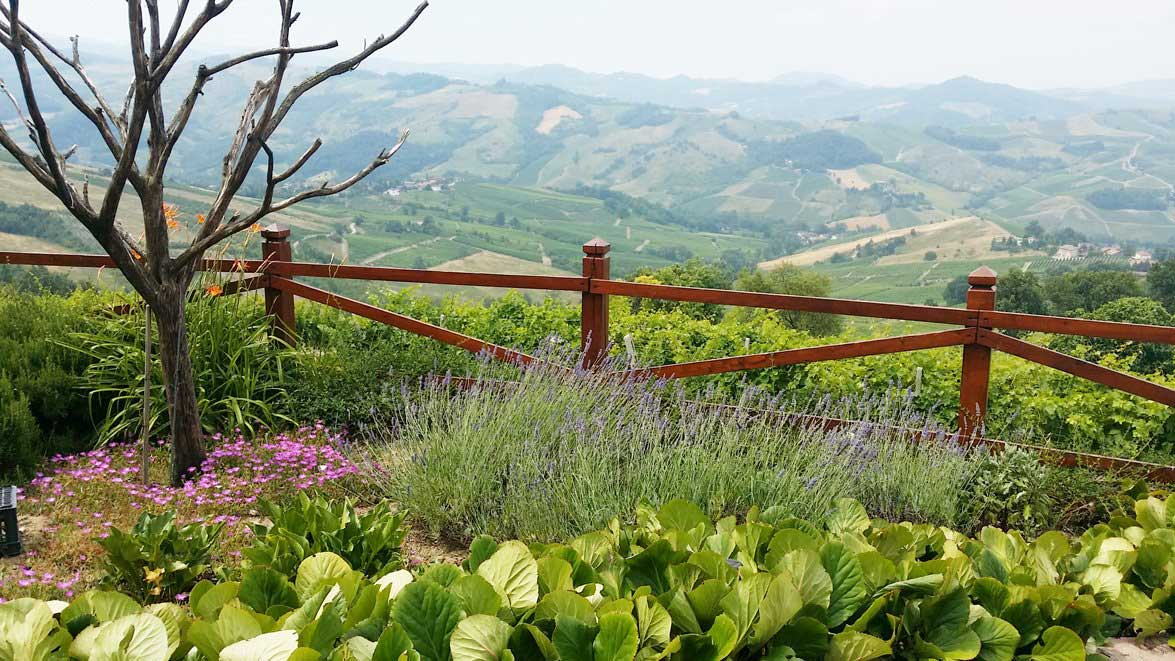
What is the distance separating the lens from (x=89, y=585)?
9.71 ft

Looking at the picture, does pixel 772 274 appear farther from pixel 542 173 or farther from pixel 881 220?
pixel 542 173

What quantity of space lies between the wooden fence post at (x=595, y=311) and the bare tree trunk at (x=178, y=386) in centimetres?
214

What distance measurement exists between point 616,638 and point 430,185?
307ft

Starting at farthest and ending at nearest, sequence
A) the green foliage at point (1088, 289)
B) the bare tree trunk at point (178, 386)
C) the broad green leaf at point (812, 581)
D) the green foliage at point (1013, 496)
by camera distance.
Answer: the green foliage at point (1088, 289)
the bare tree trunk at point (178, 386)
the green foliage at point (1013, 496)
the broad green leaf at point (812, 581)

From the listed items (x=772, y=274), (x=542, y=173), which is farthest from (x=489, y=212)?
(x=772, y=274)

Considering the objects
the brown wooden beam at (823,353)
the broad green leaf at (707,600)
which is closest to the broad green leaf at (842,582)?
the broad green leaf at (707,600)

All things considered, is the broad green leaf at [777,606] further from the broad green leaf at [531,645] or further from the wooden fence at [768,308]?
the wooden fence at [768,308]

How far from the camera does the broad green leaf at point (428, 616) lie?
151cm

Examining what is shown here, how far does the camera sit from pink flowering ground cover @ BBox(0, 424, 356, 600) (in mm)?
3135

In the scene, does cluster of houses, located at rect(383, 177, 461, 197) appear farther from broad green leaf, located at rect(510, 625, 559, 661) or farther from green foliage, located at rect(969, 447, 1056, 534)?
broad green leaf, located at rect(510, 625, 559, 661)

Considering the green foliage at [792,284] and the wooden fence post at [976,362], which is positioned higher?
the wooden fence post at [976,362]

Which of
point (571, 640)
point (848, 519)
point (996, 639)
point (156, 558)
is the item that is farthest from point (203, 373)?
point (996, 639)

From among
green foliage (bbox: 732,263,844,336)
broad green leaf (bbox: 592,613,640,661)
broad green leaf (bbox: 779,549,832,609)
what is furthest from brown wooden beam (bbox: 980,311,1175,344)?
green foliage (bbox: 732,263,844,336)

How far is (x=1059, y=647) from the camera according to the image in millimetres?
1789
